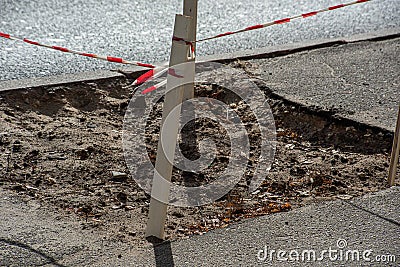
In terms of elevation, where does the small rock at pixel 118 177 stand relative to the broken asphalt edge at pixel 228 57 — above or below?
below

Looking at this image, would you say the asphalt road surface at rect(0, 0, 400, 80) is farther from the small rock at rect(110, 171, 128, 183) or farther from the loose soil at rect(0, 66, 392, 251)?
the small rock at rect(110, 171, 128, 183)

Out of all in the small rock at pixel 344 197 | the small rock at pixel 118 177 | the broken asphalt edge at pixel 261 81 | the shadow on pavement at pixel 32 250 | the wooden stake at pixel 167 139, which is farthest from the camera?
the broken asphalt edge at pixel 261 81

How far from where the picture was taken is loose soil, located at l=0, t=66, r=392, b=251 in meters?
4.02

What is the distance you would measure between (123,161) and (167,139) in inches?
39.3

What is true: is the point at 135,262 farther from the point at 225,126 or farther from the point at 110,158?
the point at 225,126

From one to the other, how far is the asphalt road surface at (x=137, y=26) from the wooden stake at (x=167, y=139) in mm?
2344

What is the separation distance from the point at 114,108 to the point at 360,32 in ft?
10.3

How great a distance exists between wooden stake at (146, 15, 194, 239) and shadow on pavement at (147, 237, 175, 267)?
3 centimetres

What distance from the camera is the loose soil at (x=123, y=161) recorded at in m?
4.02

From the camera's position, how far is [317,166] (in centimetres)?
459

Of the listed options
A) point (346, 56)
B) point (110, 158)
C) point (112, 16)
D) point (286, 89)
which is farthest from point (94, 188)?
point (112, 16)

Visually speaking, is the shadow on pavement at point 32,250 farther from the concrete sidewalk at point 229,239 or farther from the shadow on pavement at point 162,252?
the shadow on pavement at point 162,252

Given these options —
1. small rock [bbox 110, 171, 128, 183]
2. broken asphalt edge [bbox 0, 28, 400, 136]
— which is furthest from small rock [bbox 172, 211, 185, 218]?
broken asphalt edge [bbox 0, 28, 400, 136]

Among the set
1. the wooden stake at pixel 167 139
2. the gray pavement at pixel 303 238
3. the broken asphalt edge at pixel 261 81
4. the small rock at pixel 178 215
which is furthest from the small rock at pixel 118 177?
the broken asphalt edge at pixel 261 81
